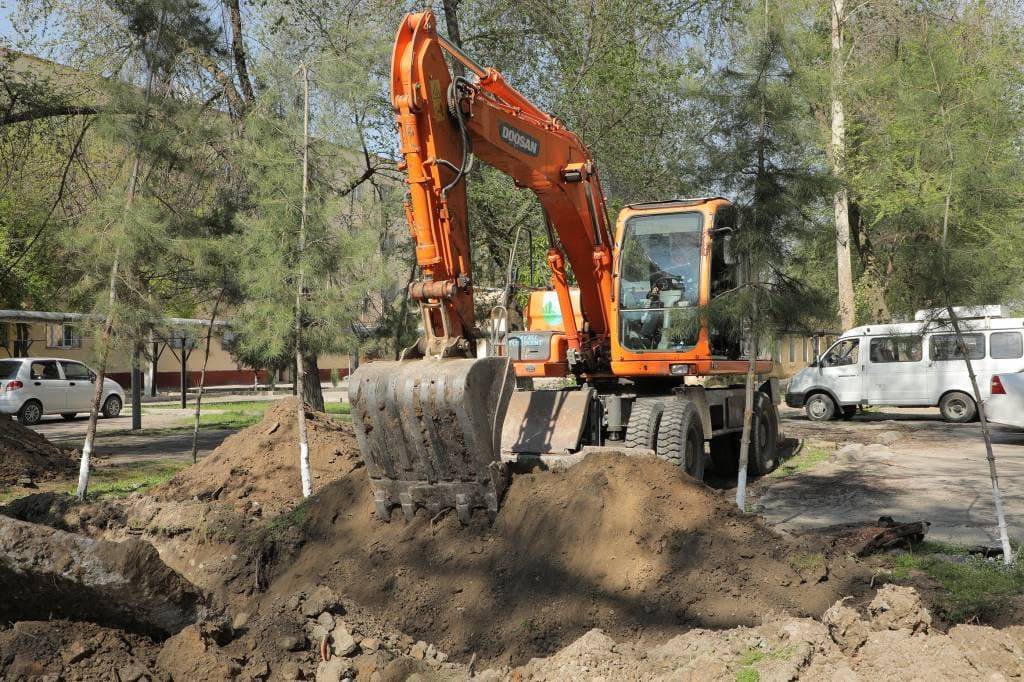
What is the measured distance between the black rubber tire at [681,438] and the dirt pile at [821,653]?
3.80 meters

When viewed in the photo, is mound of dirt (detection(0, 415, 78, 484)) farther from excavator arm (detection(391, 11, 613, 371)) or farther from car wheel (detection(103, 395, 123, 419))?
car wheel (detection(103, 395, 123, 419))

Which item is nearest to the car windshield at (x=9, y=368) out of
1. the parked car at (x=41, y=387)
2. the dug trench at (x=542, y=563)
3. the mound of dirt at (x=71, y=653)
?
the parked car at (x=41, y=387)

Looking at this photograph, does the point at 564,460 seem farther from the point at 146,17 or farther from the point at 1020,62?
the point at 1020,62

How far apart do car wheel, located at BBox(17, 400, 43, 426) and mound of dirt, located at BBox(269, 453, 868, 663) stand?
55.2ft

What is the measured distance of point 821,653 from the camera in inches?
179

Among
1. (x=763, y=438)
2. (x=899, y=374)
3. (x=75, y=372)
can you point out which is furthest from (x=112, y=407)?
(x=899, y=374)

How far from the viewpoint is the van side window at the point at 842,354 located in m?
19.8

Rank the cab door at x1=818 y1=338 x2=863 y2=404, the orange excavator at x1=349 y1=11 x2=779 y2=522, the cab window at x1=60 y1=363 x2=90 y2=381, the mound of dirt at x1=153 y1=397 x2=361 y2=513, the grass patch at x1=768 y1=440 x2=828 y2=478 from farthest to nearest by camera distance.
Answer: the cab window at x1=60 y1=363 x2=90 y2=381
the cab door at x1=818 y1=338 x2=863 y2=404
the grass patch at x1=768 y1=440 x2=828 y2=478
the mound of dirt at x1=153 y1=397 x2=361 y2=513
the orange excavator at x1=349 y1=11 x2=779 y2=522

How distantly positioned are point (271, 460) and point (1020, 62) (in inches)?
483

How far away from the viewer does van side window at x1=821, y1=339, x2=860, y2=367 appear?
64.8 ft

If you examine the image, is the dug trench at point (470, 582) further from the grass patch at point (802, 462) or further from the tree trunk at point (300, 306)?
the grass patch at point (802, 462)

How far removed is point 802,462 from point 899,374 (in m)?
7.80

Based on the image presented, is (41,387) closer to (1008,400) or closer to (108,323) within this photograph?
(108,323)

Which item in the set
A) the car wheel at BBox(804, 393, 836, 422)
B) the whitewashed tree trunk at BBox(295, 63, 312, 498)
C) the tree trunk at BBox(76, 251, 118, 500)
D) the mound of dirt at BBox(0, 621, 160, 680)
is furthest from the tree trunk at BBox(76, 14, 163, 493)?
the car wheel at BBox(804, 393, 836, 422)
